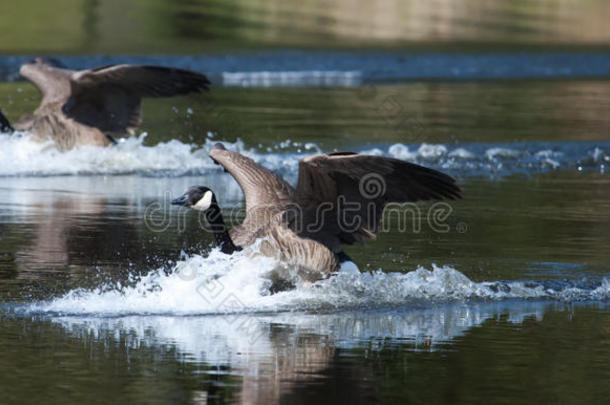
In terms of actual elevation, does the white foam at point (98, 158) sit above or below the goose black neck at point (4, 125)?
below

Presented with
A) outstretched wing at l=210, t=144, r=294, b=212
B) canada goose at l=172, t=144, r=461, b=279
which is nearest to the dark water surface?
canada goose at l=172, t=144, r=461, b=279

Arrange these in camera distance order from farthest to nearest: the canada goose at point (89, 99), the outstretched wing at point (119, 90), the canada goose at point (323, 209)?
the canada goose at point (89, 99) → the outstretched wing at point (119, 90) → the canada goose at point (323, 209)

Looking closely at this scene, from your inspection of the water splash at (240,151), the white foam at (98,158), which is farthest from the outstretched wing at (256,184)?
the white foam at (98,158)

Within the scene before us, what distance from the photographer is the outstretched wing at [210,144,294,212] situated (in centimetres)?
909

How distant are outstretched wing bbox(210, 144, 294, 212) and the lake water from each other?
0.69 m

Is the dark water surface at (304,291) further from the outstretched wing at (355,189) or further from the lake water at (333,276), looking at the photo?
the outstretched wing at (355,189)

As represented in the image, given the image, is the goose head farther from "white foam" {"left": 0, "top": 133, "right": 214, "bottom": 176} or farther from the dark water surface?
"white foam" {"left": 0, "top": 133, "right": 214, "bottom": 176}

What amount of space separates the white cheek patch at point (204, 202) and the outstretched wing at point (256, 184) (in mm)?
380

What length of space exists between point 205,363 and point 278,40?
23.4 metres

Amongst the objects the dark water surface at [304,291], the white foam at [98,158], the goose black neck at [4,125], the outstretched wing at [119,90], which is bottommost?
the dark water surface at [304,291]

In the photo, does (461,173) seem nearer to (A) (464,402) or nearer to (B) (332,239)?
(B) (332,239)

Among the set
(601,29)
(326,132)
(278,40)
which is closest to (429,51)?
(278,40)

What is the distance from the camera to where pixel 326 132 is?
53.5 feet

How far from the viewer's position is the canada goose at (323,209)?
842 centimetres
